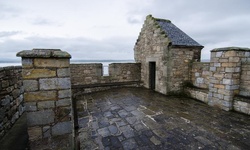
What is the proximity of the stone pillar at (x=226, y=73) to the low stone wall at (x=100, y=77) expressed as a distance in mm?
4473

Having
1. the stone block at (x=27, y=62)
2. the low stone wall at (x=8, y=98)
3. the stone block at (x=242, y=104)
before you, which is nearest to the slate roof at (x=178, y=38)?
the stone block at (x=242, y=104)

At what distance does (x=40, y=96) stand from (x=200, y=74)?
630cm

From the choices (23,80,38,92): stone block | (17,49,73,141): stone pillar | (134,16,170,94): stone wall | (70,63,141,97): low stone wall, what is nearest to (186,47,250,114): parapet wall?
(134,16,170,94): stone wall

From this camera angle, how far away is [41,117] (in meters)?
2.06

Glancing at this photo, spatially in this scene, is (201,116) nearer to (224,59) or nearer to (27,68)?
(224,59)

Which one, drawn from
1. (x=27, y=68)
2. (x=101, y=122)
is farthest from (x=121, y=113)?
(x=27, y=68)

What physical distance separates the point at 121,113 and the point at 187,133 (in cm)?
202

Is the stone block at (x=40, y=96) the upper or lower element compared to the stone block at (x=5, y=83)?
lower

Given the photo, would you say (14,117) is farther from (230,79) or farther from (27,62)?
(230,79)

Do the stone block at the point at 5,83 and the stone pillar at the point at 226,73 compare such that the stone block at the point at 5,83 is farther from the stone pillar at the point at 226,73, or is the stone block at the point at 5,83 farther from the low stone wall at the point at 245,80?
the low stone wall at the point at 245,80

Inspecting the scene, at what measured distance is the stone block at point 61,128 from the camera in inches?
84.2

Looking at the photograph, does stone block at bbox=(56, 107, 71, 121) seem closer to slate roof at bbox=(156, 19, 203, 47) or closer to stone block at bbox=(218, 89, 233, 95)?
stone block at bbox=(218, 89, 233, 95)

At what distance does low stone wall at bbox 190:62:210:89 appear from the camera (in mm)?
5754

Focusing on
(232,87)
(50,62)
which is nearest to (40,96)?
(50,62)
